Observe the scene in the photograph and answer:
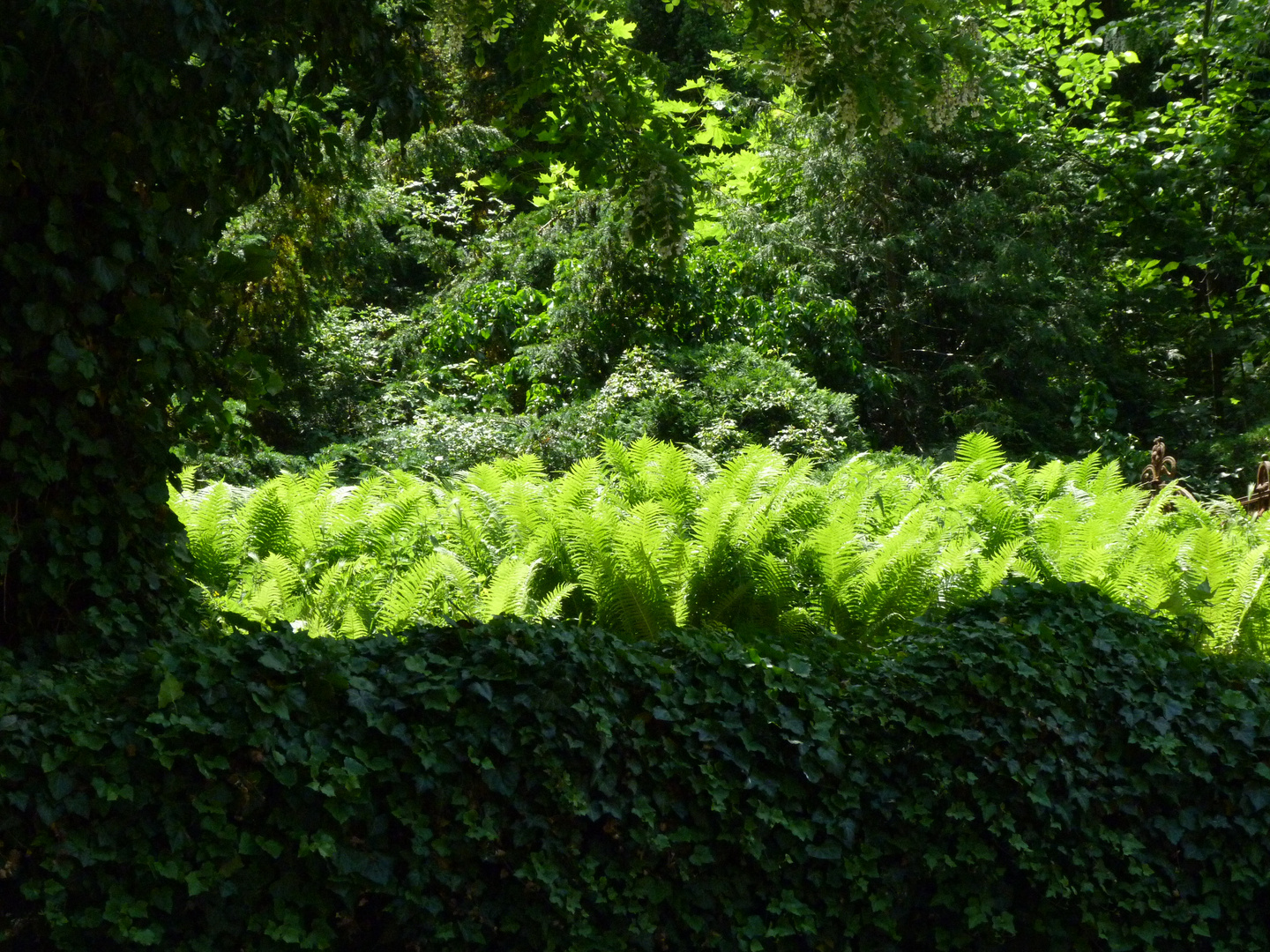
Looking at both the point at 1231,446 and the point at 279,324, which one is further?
the point at 1231,446

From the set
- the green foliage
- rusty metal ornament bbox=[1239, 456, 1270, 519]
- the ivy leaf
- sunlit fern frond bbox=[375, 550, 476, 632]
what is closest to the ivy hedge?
the ivy leaf

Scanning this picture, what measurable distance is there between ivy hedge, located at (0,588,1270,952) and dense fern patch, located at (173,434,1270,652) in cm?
70

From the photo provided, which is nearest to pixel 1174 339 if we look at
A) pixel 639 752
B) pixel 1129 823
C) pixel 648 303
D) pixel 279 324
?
pixel 648 303

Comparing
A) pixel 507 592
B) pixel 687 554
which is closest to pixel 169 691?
pixel 507 592

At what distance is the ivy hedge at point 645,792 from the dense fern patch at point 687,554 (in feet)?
2.31

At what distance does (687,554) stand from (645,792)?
71.1 inches

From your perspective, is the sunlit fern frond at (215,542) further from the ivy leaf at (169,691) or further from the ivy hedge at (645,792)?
the ivy leaf at (169,691)

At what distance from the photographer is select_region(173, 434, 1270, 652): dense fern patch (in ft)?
15.5

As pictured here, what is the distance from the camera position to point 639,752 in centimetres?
327

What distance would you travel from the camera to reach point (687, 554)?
498 centimetres

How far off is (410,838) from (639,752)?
0.64 m

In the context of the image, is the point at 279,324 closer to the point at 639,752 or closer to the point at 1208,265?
the point at 639,752

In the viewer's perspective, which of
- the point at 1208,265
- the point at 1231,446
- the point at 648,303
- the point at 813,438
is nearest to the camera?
the point at 813,438

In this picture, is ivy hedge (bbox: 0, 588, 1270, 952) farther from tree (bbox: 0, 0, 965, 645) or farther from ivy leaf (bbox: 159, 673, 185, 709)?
tree (bbox: 0, 0, 965, 645)
